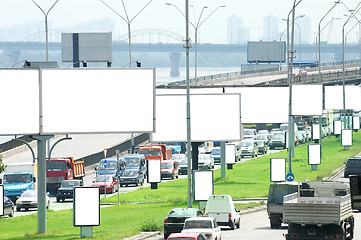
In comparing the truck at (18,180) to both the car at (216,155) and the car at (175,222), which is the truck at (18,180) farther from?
the car at (216,155)

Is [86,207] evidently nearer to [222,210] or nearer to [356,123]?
[222,210]

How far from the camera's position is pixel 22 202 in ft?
179

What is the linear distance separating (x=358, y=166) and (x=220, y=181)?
9.44 m

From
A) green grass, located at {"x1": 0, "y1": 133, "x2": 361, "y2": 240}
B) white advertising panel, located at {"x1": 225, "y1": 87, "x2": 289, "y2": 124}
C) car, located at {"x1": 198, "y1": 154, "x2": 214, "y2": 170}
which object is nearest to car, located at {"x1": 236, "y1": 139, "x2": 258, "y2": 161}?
green grass, located at {"x1": 0, "y1": 133, "x2": 361, "y2": 240}

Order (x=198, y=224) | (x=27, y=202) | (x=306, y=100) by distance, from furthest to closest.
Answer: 1. (x=306, y=100)
2. (x=27, y=202)
3. (x=198, y=224)

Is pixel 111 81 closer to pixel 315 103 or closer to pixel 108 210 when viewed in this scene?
pixel 108 210

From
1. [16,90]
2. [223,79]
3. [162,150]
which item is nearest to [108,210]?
[16,90]

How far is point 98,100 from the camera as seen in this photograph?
42.2 m

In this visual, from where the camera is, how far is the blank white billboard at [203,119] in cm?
5484

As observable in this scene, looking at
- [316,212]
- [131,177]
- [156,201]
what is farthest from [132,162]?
[316,212]

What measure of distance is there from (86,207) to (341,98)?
7794cm

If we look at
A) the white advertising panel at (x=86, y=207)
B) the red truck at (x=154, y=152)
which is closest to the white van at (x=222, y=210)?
the white advertising panel at (x=86, y=207)

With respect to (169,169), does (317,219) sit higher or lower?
higher

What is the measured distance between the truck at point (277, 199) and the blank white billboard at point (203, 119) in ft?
46.4
